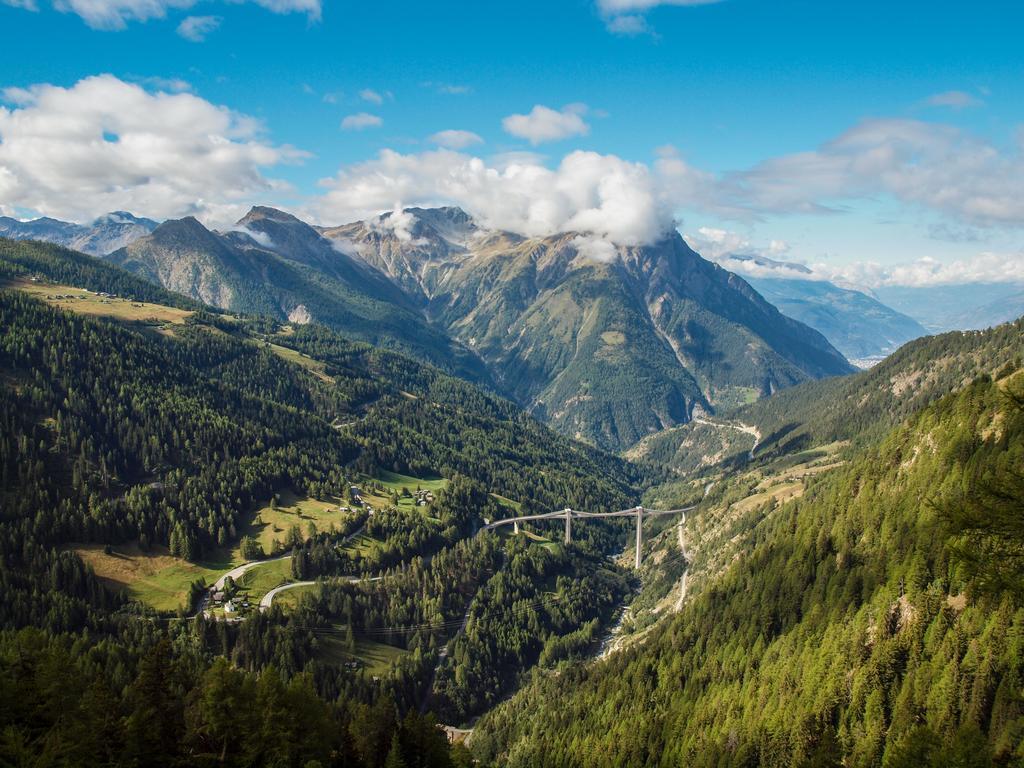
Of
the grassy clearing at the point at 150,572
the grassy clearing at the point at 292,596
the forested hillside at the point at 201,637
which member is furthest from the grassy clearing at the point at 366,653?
the grassy clearing at the point at 150,572

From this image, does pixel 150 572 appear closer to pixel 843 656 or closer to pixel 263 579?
pixel 263 579

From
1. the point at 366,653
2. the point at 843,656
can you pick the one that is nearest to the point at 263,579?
the point at 366,653

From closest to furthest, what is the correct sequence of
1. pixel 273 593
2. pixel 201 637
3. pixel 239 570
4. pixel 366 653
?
pixel 201 637 < pixel 366 653 < pixel 273 593 < pixel 239 570

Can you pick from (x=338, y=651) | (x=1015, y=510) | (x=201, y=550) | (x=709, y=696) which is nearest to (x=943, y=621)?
(x=709, y=696)

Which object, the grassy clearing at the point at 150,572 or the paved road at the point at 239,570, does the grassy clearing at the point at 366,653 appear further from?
the grassy clearing at the point at 150,572

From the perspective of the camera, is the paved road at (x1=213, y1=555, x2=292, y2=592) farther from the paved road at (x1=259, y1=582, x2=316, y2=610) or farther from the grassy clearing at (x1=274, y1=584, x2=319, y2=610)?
the grassy clearing at (x1=274, y1=584, x2=319, y2=610)

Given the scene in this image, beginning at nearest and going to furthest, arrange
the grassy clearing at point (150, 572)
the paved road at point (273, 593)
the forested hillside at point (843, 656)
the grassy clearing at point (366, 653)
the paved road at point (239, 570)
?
the forested hillside at point (843, 656) → the grassy clearing at point (366, 653) → the grassy clearing at point (150, 572) → the paved road at point (273, 593) → the paved road at point (239, 570)
